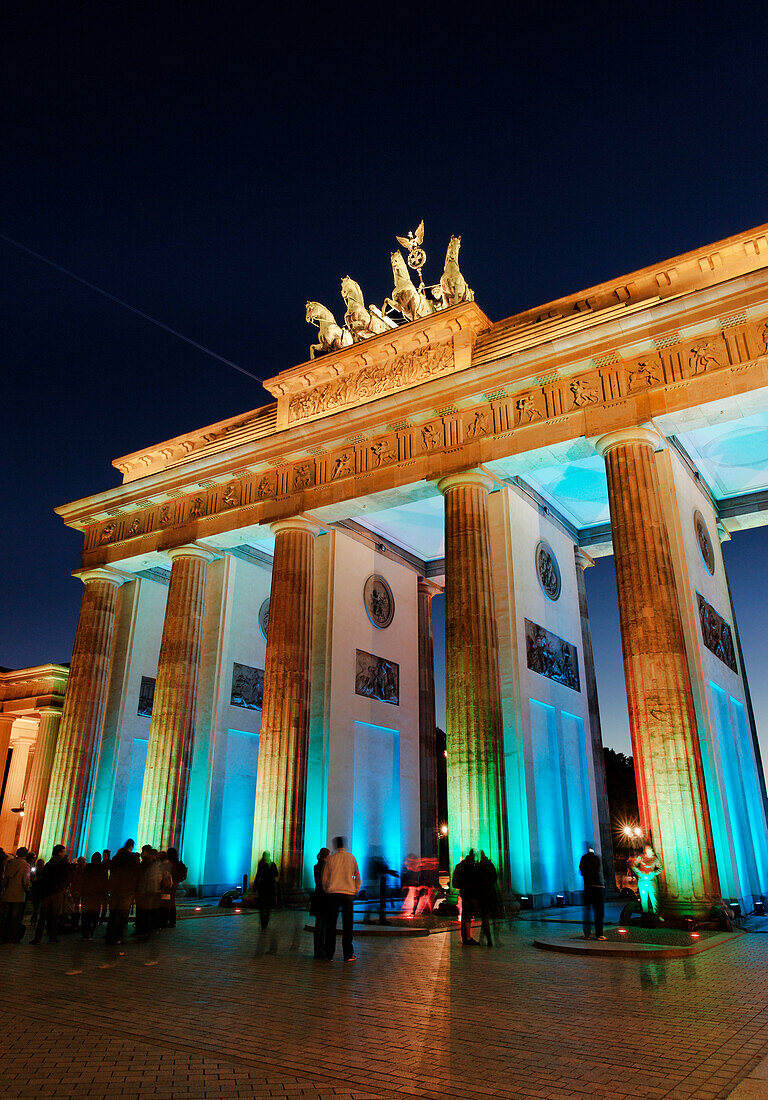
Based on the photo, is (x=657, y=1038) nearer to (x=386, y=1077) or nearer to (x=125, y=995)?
(x=386, y=1077)

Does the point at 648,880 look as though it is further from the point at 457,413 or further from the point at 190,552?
the point at 190,552

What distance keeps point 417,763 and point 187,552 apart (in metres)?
11.4

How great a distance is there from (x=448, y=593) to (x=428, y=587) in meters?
11.4

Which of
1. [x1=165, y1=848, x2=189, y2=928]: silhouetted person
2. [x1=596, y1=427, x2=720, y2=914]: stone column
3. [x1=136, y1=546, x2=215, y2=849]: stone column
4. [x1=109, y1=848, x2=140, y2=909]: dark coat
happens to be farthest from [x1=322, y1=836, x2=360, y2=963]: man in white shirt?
[x1=136, y1=546, x2=215, y2=849]: stone column

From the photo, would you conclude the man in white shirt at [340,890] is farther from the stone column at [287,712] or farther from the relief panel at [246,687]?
the relief panel at [246,687]

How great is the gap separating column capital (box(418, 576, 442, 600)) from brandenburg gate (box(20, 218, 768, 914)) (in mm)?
100

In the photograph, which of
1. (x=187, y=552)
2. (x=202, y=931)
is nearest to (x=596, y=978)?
(x=202, y=931)

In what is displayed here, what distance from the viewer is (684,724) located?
15.8 metres

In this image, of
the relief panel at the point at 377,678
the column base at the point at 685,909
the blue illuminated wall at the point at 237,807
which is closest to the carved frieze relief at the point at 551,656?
the relief panel at the point at 377,678

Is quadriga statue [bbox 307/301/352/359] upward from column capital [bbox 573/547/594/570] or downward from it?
upward

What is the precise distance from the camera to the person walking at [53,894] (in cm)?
1326

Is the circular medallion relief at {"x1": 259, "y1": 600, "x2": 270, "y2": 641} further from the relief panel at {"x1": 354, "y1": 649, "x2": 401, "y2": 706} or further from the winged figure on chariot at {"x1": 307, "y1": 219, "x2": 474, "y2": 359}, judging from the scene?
the winged figure on chariot at {"x1": 307, "y1": 219, "x2": 474, "y2": 359}

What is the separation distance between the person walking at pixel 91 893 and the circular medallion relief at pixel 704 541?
1728 centimetres

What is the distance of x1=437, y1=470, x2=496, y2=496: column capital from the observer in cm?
2052
